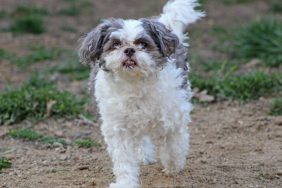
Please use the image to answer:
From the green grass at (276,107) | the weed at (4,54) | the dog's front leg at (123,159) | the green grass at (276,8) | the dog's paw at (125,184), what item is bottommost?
the green grass at (276,8)

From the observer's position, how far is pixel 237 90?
9.98m

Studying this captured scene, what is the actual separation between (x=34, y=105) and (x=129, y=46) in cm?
342

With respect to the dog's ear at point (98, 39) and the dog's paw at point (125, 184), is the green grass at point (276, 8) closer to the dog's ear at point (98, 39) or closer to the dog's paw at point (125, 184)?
the dog's ear at point (98, 39)

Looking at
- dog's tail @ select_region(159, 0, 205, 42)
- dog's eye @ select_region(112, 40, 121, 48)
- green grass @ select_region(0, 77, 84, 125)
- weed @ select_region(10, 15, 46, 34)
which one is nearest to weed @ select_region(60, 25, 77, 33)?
weed @ select_region(10, 15, 46, 34)

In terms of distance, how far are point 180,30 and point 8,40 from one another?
634 cm

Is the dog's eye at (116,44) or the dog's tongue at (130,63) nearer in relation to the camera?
the dog's tongue at (130,63)

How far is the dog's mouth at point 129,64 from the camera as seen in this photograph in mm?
6109

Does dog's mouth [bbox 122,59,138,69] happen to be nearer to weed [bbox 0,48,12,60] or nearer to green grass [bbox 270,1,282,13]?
weed [bbox 0,48,12,60]

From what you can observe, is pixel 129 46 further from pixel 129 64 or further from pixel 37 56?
pixel 37 56

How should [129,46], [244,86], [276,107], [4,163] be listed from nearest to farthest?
[129,46] < [4,163] < [276,107] < [244,86]

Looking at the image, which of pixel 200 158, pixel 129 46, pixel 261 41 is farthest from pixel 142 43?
pixel 261 41

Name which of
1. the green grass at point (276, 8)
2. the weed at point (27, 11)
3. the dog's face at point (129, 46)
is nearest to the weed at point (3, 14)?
the weed at point (27, 11)

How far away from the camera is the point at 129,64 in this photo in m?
6.13

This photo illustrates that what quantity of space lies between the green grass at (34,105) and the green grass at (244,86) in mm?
1641
